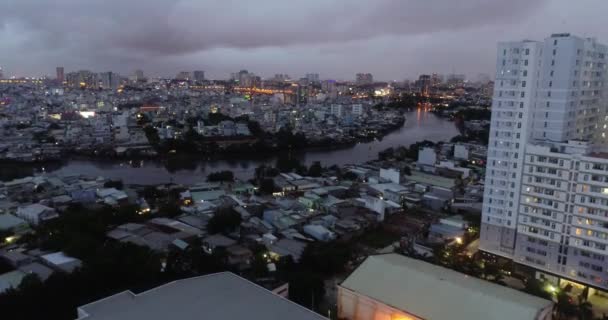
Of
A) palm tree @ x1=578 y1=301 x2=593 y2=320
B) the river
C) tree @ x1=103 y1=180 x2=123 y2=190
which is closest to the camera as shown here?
palm tree @ x1=578 y1=301 x2=593 y2=320

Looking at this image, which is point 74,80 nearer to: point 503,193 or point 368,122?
point 368,122

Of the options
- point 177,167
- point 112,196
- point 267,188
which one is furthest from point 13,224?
point 177,167

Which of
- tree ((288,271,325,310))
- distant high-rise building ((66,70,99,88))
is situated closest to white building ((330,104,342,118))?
tree ((288,271,325,310))

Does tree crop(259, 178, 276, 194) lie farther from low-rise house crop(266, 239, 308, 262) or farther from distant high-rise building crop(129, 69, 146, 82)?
distant high-rise building crop(129, 69, 146, 82)

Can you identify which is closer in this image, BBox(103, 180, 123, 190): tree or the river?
BBox(103, 180, 123, 190): tree

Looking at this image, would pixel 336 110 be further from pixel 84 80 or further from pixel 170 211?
pixel 84 80

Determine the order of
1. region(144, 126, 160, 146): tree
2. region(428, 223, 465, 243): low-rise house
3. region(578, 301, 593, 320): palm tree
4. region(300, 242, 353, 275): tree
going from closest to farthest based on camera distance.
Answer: region(578, 301, 593, 320): palm tree → region(300, 242, 353, 275): tree → region(428, 223, 465, 243): low-rise house → region(144, 126, 160, 146): tree
